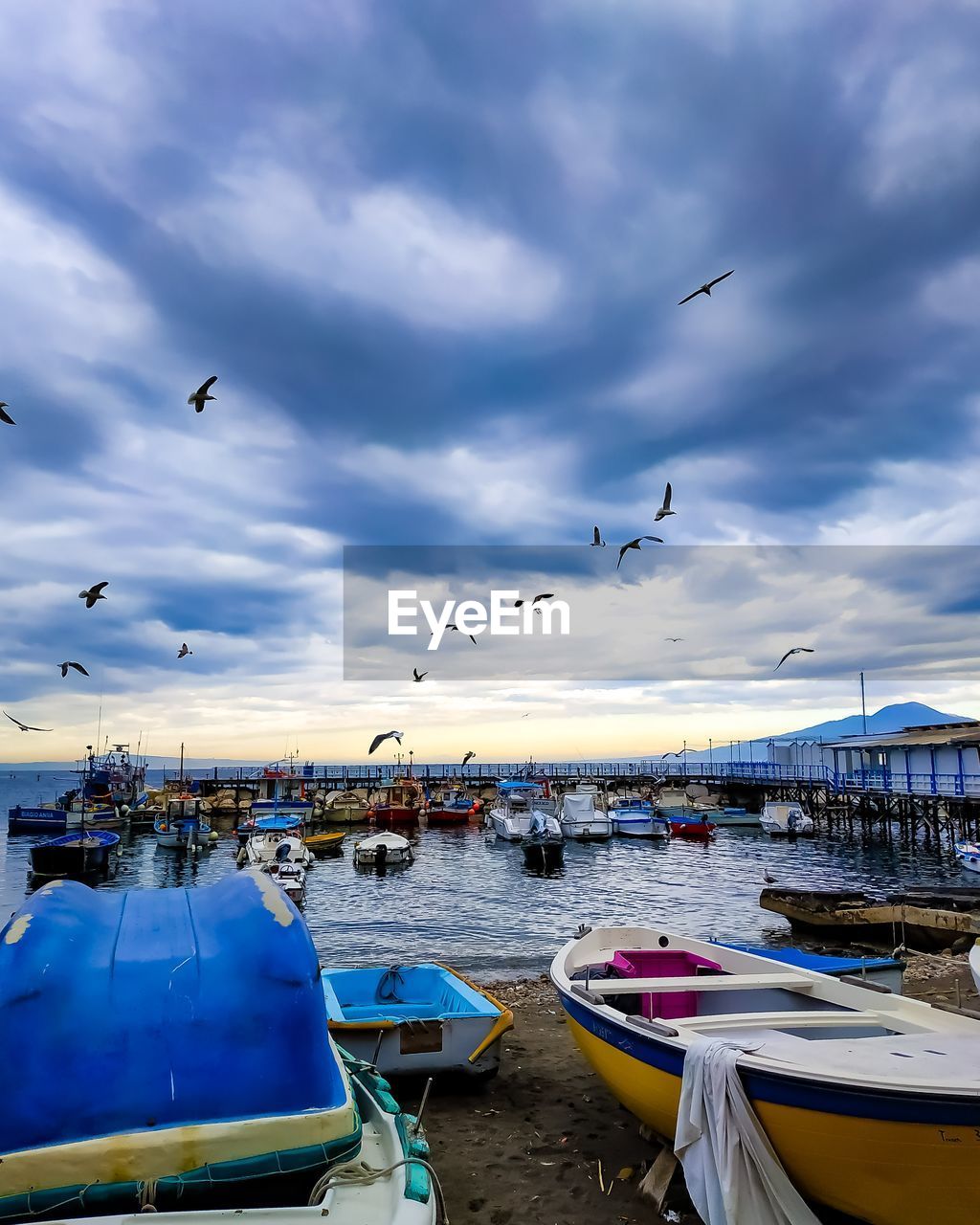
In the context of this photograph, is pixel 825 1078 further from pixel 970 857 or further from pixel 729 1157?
pixel 970 857

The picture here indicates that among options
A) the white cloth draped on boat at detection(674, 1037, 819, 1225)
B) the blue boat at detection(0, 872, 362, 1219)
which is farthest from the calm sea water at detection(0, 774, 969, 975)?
the blue boat at detection(0, 872, 362, 1219)

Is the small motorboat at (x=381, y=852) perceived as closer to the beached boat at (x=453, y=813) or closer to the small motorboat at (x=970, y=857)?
the beached boat at (x=453, y=813)

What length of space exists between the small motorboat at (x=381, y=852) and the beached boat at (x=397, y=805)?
23510 mm

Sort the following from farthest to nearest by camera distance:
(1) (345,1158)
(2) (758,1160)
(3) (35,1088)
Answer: (2) (758,1160), (1) (345,1158), (3) (35,1088)

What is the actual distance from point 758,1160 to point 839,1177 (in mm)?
547

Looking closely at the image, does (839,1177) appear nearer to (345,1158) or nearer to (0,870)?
(345,1158)

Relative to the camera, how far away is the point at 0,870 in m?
44.5

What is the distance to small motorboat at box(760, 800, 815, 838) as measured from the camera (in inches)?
2288

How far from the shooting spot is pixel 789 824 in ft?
191

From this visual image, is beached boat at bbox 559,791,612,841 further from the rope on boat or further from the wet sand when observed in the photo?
the rope on boat

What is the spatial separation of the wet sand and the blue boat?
10.1ft

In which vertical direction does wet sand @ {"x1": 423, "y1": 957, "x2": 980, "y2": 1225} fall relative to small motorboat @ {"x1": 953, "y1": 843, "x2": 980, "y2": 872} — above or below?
above

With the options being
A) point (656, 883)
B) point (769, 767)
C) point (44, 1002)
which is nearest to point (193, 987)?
point (44, 1002)

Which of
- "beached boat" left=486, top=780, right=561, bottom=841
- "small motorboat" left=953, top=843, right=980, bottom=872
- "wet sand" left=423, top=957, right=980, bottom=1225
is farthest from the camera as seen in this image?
"beached boat" left=486, top=780, right=561, bottom=841
